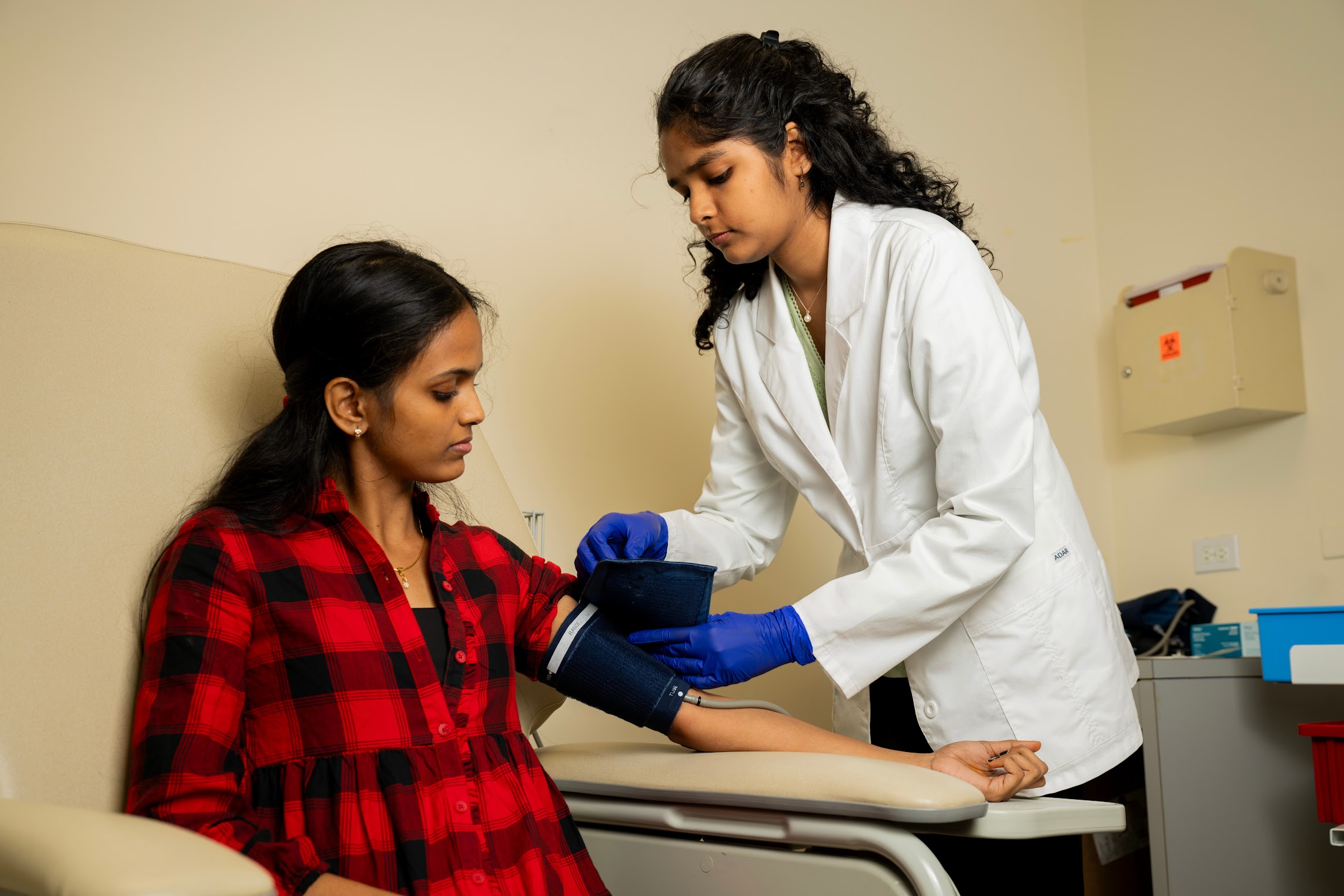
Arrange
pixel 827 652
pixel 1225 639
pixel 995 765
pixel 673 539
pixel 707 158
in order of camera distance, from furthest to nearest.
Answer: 1. pixel 1225 639
2. pixel 673 539
3. pixel 707 158
4. pixel 827 652
5. pixel 995 765

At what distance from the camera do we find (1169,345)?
7.74 ft

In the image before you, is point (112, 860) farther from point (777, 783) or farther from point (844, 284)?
point (844, 284)

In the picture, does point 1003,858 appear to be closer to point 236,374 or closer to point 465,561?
point 465,561

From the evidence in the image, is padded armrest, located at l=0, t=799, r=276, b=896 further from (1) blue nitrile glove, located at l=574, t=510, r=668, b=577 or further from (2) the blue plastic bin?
(2) the blue plastic bin

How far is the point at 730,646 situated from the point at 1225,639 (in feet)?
4.70

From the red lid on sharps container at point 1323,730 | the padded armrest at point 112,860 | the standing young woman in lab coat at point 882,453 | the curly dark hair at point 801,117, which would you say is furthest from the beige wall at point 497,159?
the padded armrest at point 112,860

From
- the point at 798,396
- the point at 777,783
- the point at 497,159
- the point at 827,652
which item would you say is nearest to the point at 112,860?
the point at 777,783

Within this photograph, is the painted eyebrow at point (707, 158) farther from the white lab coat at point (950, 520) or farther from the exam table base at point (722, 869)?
the exam table base at point (722, 869)

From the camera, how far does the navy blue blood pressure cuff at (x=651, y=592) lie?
1118mm

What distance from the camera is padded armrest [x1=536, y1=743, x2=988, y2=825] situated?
83cm

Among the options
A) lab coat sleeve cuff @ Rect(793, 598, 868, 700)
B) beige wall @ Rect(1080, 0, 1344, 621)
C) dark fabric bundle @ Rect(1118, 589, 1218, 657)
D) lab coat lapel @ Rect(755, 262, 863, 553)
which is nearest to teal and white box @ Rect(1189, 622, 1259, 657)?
dark fabric bundle @ Rect(1118, 589, 1218, 657)

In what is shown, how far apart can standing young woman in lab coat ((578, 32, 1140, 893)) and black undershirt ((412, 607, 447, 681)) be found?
0.78ft

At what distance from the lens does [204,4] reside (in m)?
1.60

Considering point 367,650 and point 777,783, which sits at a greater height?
point 367,650
